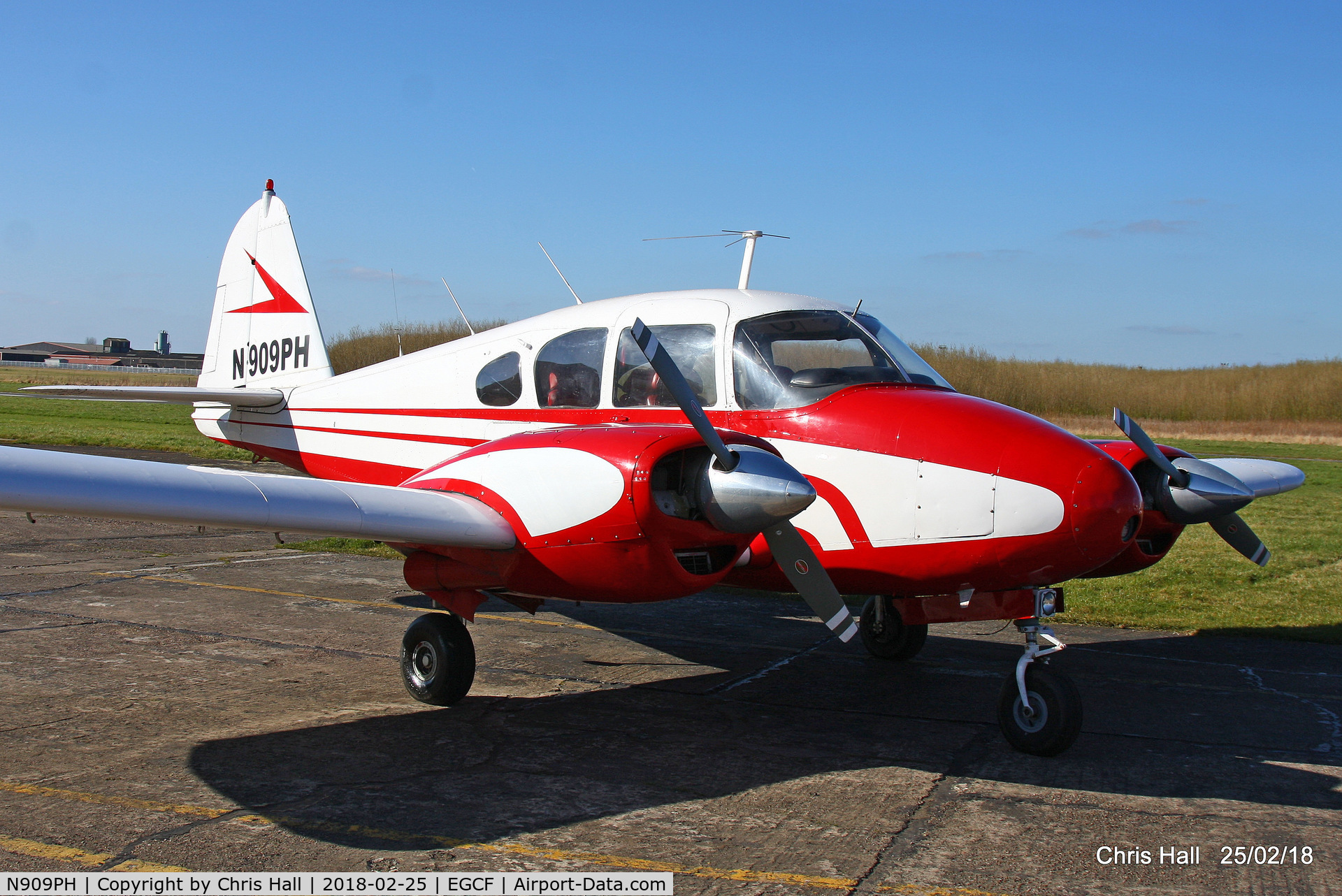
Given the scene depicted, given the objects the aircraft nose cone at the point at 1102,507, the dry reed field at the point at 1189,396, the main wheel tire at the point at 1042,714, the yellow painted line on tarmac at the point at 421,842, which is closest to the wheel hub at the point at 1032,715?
the main wheel tire at the point at 1042,714

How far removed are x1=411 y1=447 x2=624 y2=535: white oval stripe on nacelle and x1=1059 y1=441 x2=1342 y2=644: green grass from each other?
22.4 feet

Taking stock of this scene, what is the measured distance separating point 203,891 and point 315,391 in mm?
6466

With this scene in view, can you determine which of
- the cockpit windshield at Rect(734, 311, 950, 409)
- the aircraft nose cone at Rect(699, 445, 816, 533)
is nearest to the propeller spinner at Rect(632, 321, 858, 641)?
the aircraft nose cone at Rect(699, 445, 816, 533)

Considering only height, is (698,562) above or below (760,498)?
below

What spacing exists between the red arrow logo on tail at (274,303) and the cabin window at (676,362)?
557 centimetres

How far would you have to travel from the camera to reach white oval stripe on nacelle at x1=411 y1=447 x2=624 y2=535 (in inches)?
206

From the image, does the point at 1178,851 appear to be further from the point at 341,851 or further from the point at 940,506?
the point at 341,851

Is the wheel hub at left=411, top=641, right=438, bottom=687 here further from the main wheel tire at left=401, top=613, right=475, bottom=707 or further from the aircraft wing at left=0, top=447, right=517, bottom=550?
the aircraft wing at left=0, top=447, right=517, bottom=550

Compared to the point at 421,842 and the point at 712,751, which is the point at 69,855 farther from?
the point at 712,751

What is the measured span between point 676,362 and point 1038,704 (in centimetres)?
307

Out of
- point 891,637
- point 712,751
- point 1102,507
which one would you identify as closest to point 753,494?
point 712,751

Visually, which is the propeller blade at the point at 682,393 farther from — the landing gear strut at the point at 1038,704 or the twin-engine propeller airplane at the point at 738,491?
the landing gear strut at the point at 1038,704

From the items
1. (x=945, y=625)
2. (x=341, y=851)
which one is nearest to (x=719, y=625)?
(x=945, y=625)

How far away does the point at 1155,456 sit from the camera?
625cm
